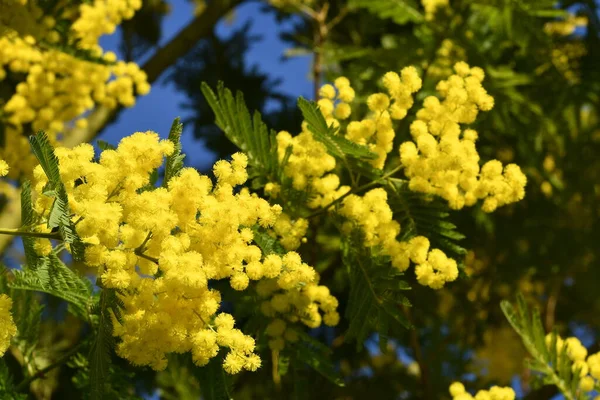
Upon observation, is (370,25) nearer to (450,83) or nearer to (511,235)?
(511,235)

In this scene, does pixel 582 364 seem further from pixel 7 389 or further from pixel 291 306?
pixel 7 389

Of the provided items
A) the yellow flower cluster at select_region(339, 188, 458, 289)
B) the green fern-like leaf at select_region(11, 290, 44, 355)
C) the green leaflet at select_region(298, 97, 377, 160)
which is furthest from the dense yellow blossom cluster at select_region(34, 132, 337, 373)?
the green fern-like leaf at select_region(11, 290, 44, 355)

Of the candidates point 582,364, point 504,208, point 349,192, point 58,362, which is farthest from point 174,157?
point 504,208

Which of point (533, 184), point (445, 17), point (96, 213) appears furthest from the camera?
point (533, 184)

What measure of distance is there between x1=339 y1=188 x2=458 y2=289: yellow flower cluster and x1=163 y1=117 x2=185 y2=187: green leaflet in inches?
22.9

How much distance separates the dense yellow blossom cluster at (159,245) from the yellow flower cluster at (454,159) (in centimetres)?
66

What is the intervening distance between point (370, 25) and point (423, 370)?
220cm

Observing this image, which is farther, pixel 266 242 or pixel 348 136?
pixel 348 136

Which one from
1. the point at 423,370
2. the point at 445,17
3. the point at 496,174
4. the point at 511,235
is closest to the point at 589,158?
the point at 511,235

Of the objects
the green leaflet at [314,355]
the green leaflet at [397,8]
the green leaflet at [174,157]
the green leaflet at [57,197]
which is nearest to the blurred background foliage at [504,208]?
the green leaflet at [397,8]

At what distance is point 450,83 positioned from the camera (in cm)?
232

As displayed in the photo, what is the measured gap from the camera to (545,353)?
2.71 meters

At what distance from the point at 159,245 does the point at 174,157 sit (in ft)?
0.91

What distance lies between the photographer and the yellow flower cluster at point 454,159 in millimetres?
2191
